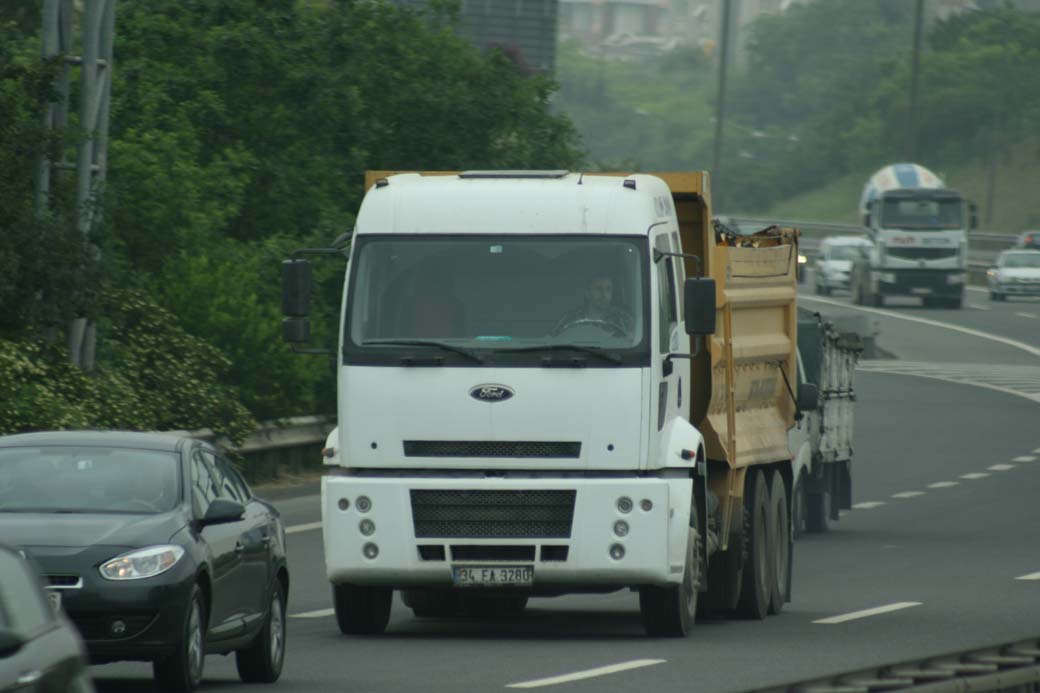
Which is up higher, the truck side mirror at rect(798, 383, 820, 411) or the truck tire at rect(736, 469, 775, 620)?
the truck side mirror at rect(798, 383, 820, 411)

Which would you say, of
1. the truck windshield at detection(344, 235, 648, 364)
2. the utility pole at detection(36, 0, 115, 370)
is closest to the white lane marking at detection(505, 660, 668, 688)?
the truck windshield at detection(344, 235, 648, 364)

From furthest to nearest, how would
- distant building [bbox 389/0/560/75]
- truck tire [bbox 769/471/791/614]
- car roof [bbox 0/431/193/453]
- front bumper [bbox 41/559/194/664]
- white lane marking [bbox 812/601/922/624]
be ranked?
distant building [bbox 389/0/560/75]
truck tire [bbox 769/471/791/614]
white lane marking [bbox 812/601/922/624]
car roof [bbox 0/431/193/453]
front bumper [bbox 41/559/194/664]

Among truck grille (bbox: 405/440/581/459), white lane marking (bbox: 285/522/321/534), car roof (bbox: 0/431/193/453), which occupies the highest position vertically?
car roof (bbox: 0/431/193/453)

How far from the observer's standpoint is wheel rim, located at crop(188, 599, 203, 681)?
465 inches

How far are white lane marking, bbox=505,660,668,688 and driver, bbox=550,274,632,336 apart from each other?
1.90 m

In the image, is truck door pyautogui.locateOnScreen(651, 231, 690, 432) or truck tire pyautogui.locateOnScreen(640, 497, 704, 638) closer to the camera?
truck door pyautogui.locateOnScreen(651, 231, 690, 432)

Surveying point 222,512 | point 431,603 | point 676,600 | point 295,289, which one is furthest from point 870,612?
point 222,512

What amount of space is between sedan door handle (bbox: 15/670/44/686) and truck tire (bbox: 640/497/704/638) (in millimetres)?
8431

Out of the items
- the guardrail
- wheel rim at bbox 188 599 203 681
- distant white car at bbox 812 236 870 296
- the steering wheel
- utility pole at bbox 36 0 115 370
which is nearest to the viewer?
wheel rim at bbox 188 599 203 681

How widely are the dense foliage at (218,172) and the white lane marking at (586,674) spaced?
30.9 feet

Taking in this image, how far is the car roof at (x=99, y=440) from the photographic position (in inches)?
498

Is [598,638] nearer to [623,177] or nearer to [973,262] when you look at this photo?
[623,177]

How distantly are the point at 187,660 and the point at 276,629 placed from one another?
64.1 inches

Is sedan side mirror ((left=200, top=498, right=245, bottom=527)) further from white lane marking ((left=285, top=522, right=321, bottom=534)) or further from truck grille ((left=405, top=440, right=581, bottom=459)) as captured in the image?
white lane marking ((left=285, top=522, right=321, bottom=534))
